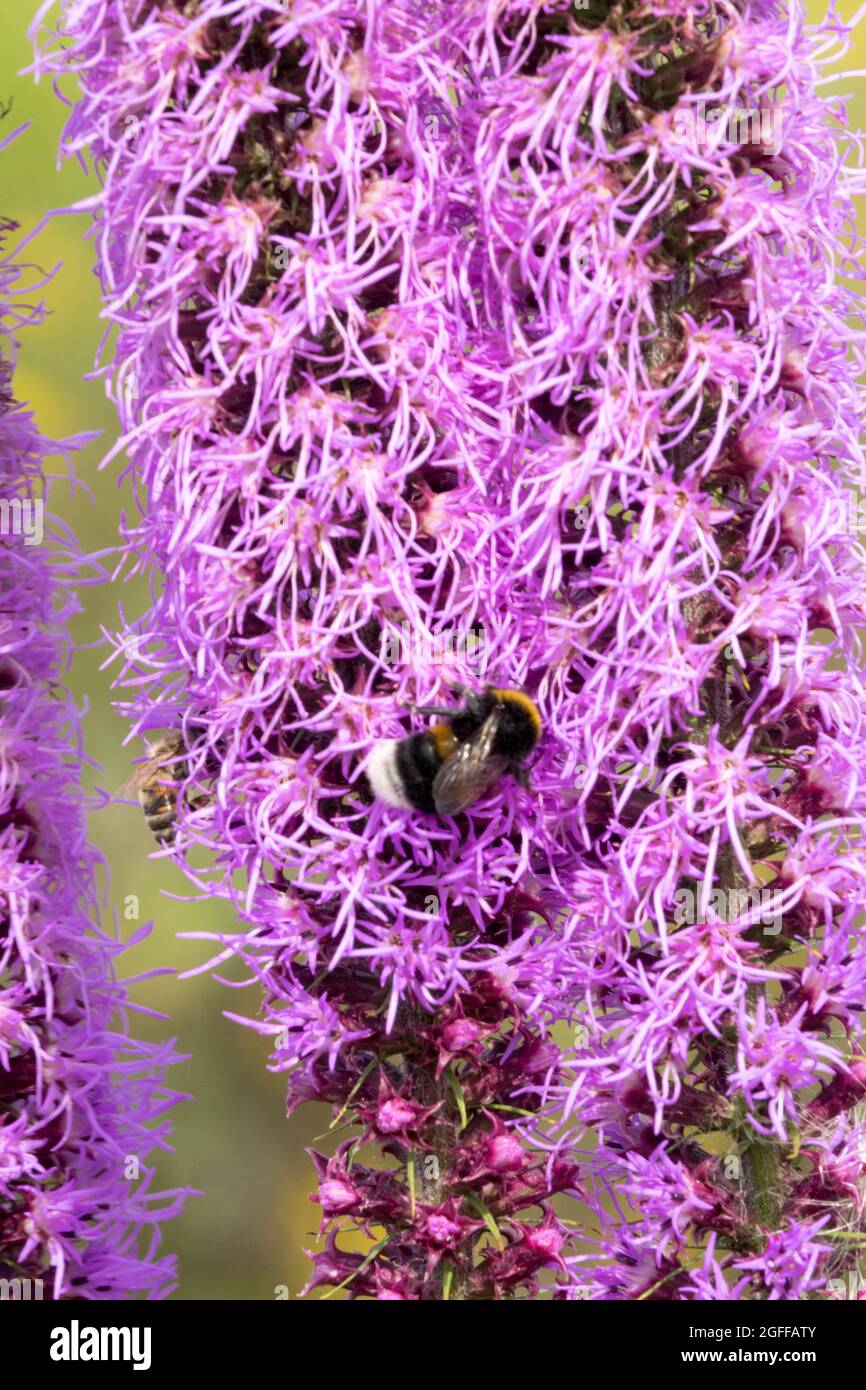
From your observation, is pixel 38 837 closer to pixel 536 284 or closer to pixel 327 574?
pixel 327 574

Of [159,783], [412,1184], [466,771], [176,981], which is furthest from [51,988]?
[176,981]

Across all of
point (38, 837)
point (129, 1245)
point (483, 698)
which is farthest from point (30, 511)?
point (129, 1245)

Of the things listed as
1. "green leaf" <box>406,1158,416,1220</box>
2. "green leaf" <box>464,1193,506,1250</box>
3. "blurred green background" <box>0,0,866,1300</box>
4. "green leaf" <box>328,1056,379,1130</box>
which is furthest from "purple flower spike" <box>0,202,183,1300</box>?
"blurred green background" <box>0,0,866,1300</box>

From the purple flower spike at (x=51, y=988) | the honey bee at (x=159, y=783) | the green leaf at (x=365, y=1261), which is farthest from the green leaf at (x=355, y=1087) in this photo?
the honey bee at (x=159, y=783)

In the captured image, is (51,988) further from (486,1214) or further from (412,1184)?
(486,1214)

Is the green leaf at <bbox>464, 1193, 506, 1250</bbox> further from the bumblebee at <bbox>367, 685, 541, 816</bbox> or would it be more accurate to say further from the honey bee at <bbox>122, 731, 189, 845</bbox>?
the honey bee at <bbox>122, 731, 189, 845</bbox>

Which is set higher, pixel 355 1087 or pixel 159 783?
pixel 159 783

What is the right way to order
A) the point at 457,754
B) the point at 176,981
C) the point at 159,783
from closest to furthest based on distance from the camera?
the point at 457,754 < the point at 159,783 < the point at 176,981
